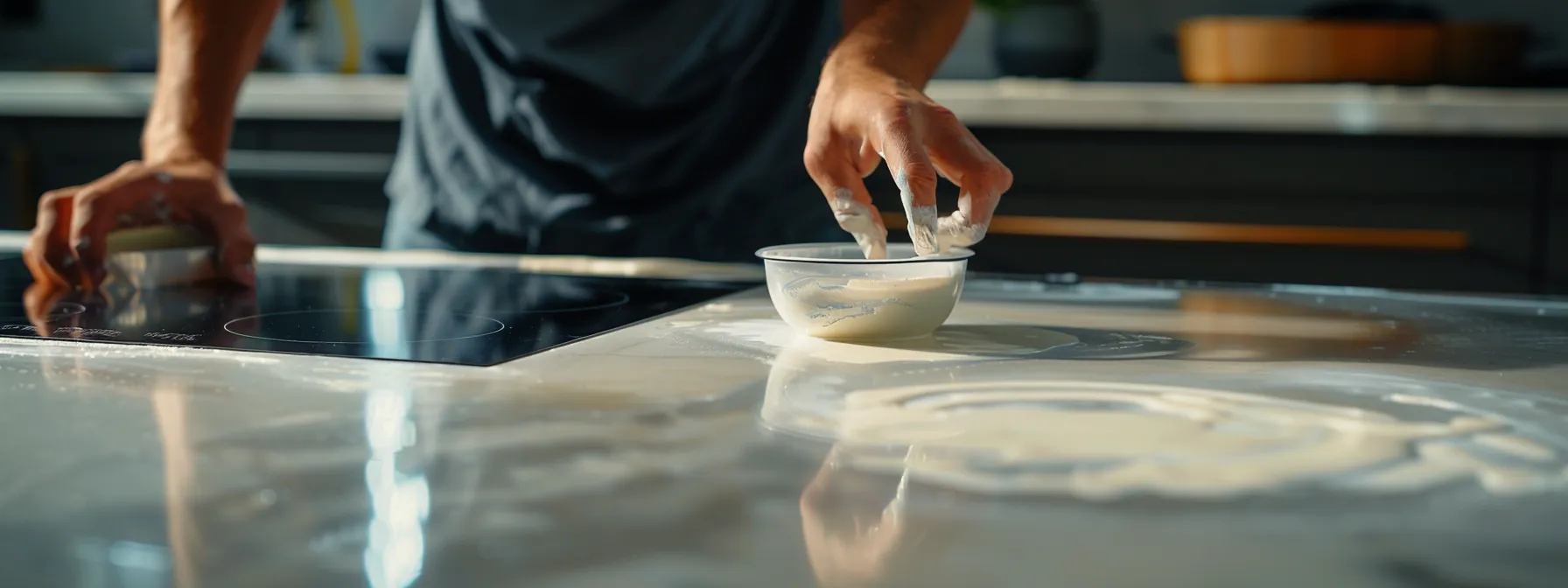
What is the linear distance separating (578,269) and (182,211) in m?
0.29

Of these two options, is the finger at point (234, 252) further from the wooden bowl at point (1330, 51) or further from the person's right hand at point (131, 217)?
the wooden bowl at point (1330, 51)

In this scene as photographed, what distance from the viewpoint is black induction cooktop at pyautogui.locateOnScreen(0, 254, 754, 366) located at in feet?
1.96

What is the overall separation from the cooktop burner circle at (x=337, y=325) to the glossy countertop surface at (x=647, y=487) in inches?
2.0

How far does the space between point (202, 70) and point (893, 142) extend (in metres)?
0.70

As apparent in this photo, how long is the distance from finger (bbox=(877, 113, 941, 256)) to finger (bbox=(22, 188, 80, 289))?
0.54 metres

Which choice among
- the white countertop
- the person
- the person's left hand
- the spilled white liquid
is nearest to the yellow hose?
the white countertop

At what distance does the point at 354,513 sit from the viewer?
0.32 metres

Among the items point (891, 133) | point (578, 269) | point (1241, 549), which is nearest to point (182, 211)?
point (578, 269)

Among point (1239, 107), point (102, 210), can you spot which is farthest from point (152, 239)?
point (1239, 107)

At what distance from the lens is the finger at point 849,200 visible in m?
0.70

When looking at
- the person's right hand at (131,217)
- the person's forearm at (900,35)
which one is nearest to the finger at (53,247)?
the person's right hand at (131,217)

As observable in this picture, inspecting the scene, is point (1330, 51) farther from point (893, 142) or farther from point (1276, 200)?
point (893, 142)

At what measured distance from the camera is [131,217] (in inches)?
35.2

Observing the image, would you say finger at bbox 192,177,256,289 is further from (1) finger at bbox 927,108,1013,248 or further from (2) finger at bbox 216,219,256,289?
(1) finger at bbox 927,108,1013,248
